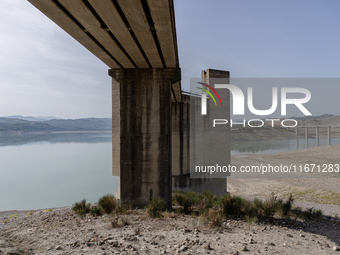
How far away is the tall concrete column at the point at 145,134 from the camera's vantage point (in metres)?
10.0

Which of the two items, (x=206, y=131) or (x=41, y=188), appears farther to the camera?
(x=41, y=188)

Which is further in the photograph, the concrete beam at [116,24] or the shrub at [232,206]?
the shrub at [232,206]

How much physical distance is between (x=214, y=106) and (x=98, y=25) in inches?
672

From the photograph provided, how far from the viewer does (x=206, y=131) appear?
21594 mm

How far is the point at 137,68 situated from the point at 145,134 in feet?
10.3

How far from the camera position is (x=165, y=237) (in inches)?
237

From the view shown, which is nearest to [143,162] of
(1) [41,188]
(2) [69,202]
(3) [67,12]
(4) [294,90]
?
(3) [67,12]

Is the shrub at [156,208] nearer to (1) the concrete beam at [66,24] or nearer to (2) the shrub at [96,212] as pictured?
(2) the shrub at [96,212]

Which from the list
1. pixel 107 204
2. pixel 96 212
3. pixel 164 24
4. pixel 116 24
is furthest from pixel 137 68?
pixel 96 212

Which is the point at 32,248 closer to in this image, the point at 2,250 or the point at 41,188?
the point at 2,250

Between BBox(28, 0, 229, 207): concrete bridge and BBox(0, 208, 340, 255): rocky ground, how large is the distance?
91.6 inches

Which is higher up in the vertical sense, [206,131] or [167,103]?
[167,103]

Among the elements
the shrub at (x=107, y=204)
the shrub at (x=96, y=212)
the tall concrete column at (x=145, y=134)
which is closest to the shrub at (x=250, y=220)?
the tall concrete column at (x=145, y=134)

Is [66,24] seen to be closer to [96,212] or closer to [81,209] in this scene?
[96,212]
